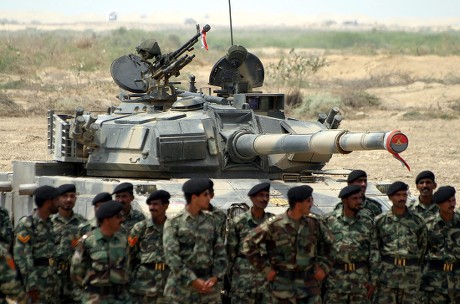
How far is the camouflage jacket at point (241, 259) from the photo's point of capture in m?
13.1

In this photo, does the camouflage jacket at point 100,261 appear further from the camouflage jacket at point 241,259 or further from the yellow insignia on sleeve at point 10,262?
the camouflage jacket at point 241,259

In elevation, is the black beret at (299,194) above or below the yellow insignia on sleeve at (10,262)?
above

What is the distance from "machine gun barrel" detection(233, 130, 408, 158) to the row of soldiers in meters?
0.43

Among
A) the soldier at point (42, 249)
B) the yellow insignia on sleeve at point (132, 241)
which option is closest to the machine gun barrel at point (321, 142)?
the yellow insignia on sleeve at point (132, 241)

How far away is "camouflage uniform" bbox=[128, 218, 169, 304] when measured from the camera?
12.8m

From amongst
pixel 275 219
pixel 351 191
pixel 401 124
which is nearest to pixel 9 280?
pixel 275 219

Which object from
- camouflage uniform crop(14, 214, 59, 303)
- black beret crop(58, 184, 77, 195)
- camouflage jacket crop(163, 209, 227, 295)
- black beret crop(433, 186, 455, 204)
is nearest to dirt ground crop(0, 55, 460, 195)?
black beret crop(433, 186, 455, 204)

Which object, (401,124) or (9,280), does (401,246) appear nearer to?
(9,280)

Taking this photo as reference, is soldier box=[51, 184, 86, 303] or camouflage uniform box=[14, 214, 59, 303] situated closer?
camouflage uniform box=[14, 214, 59, 303]

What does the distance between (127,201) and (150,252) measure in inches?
32.8

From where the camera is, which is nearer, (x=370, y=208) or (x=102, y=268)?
(x=102, y=268)

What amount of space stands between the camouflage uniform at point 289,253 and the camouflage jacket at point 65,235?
7.23 feet

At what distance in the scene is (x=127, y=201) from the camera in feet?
44.1

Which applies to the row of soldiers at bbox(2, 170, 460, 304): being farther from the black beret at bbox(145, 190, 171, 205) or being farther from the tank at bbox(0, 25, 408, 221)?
the tank at bbox(0, 25, 408, 221)
